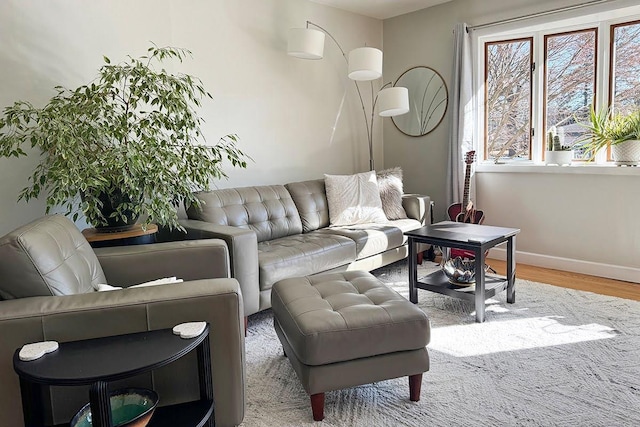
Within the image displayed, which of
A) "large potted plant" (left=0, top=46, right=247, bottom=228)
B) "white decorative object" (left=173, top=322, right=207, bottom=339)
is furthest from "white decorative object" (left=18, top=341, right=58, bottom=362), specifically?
"large potted plant" (left=0, top=46, right=247, bottom=228)

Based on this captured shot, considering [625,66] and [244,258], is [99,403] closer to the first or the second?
[244,258]

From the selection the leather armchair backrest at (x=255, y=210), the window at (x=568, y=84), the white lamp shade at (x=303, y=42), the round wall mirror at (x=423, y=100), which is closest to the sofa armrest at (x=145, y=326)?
the leather armchair backrest at (x=255, y=210)

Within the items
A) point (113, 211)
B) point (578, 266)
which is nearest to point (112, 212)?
point (113, 211)

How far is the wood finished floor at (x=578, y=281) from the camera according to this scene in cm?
339

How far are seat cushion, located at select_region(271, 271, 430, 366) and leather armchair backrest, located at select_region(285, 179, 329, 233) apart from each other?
1680mm

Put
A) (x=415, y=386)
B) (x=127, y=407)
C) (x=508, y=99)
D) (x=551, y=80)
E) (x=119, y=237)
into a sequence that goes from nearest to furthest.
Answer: (x=127, y=407) → (x=415, y=386) → (x=119, y=237) → (x=551, y=80) → (x=508, y=99)

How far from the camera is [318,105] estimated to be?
15.0 ft

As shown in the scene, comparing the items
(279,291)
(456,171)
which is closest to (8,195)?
(279,291)

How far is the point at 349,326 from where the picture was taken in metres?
1.86

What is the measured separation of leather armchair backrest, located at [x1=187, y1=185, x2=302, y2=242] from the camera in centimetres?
324

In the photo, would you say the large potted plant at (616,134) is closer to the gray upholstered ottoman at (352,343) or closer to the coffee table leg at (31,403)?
the gray upholstered ottoman at (352,343)

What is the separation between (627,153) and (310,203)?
8.30ft

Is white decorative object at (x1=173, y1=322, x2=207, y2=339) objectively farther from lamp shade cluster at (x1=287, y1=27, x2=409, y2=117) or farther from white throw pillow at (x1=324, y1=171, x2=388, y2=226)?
lamp shade cluster at (x1=287, y1=27, x2=409, y2=117)

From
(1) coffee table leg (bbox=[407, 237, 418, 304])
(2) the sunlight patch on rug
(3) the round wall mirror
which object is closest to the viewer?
(2) the sunlight patch on rug
